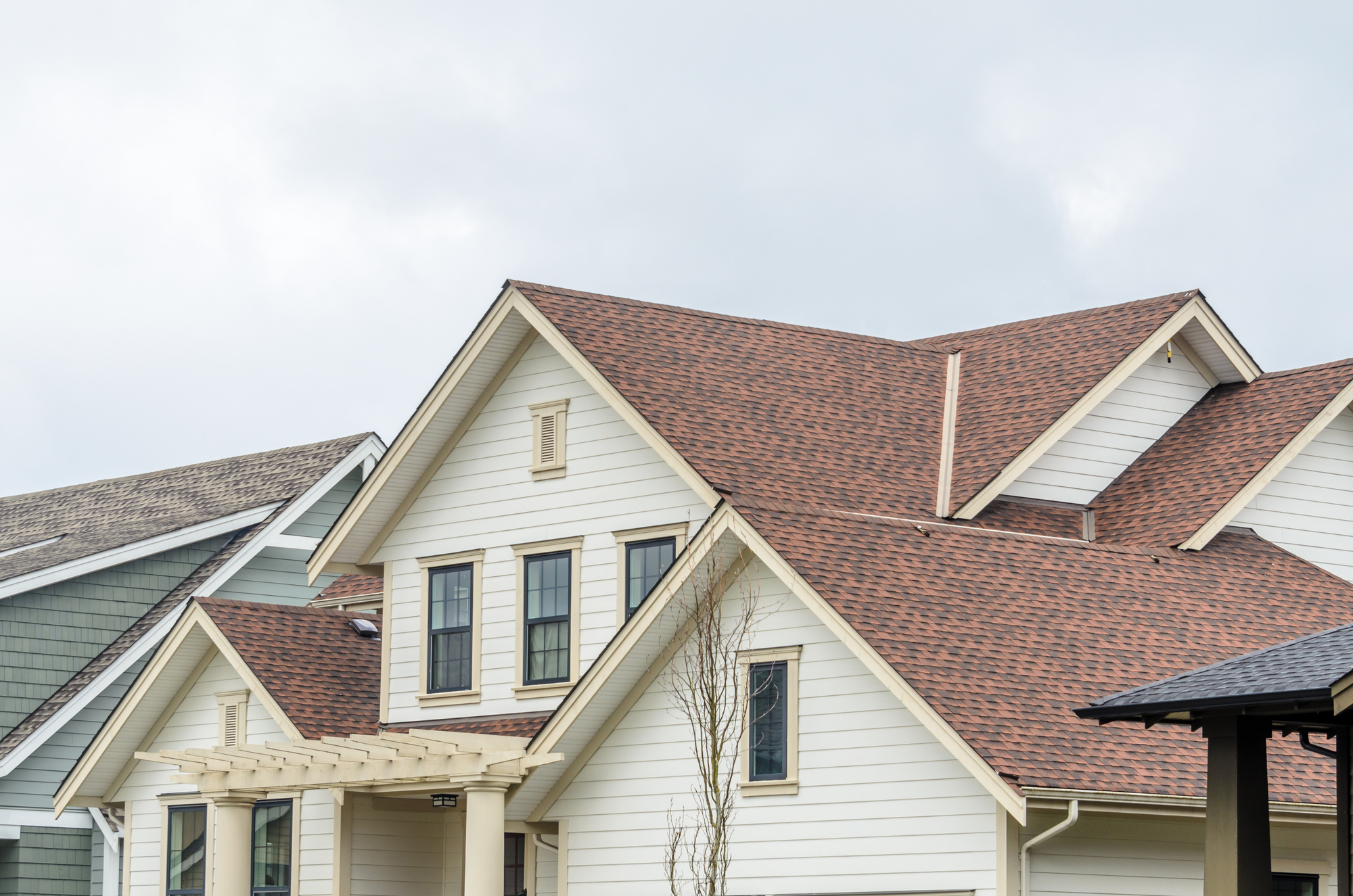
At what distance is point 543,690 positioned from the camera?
2275cm

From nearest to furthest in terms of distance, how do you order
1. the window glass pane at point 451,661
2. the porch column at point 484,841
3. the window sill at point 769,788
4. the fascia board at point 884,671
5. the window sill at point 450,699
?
the fascia board at point 884,671, the window sill at point 769,788, the porch column at point 484,841, the window sill at point 450,699, the window glass pane at point 451,661

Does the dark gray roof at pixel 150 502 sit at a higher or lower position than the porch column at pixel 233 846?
higher

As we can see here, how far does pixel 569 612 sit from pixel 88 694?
10.8m

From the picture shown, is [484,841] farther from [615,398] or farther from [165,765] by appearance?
[165,765]

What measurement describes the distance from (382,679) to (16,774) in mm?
8291

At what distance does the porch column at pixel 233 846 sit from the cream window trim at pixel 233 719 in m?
2.09

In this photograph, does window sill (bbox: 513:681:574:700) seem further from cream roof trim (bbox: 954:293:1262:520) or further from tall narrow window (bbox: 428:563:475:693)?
cream roof trim (bbox: 954:293:1262:520)

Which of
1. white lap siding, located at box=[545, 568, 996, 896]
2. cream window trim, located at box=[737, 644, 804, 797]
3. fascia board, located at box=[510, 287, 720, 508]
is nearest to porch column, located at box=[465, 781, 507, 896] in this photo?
white lap siding, located at box=[545, 568, 996, 896]

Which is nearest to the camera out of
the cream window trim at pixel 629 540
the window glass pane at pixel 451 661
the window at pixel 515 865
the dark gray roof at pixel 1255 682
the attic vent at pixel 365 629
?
the dark gray roof at pixel 1255 682

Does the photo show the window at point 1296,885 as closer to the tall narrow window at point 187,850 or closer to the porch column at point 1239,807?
the porch column at point 1239,807

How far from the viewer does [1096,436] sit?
23875mm

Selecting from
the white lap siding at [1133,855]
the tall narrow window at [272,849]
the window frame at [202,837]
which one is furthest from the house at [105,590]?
the white lap siding at [1133,855]

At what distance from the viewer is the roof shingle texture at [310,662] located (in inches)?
969

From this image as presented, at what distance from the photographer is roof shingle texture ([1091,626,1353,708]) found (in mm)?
11547
